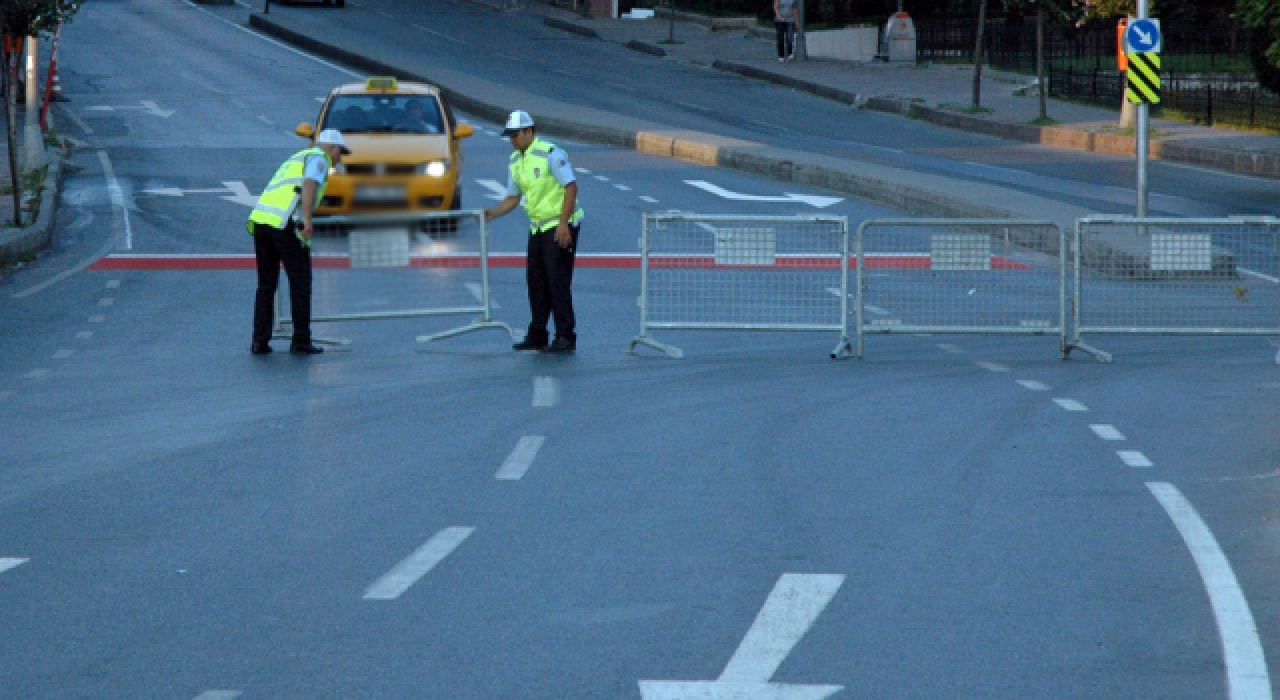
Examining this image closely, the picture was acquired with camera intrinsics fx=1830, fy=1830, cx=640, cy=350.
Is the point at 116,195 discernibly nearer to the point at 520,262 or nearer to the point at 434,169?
the point at 434,169

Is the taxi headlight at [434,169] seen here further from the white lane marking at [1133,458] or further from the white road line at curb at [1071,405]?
the white lane marking at [1133,458]

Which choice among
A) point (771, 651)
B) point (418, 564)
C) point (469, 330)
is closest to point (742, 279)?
point (469, 330)

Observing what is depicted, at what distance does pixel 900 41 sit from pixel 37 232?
36.4 meters

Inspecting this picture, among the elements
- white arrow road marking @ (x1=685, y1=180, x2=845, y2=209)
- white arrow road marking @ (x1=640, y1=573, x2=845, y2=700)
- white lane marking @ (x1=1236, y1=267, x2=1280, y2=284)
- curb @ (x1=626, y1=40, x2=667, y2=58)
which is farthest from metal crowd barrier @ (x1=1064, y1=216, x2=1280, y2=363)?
curb @ (x1=626, y1=40, x2=667, y2=58)

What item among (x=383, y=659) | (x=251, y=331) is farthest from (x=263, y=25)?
(x=383, y=659)

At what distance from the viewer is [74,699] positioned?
19.2ft

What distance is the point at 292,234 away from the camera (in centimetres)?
1409

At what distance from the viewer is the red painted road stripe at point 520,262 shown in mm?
14547

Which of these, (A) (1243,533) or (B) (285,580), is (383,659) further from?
(A) (1243,533)

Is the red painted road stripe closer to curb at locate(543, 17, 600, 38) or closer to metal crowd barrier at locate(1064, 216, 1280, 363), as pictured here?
metal crowd barrier at locate(1064, 216, 1280, 363)

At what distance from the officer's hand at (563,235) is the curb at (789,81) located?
2994cm

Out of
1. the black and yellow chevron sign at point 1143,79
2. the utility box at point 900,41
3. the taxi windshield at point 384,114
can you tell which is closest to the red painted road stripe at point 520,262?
the taxi windshield at point 384,114

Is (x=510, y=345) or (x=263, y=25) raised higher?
(x=263, y=25)

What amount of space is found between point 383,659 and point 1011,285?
926cm
